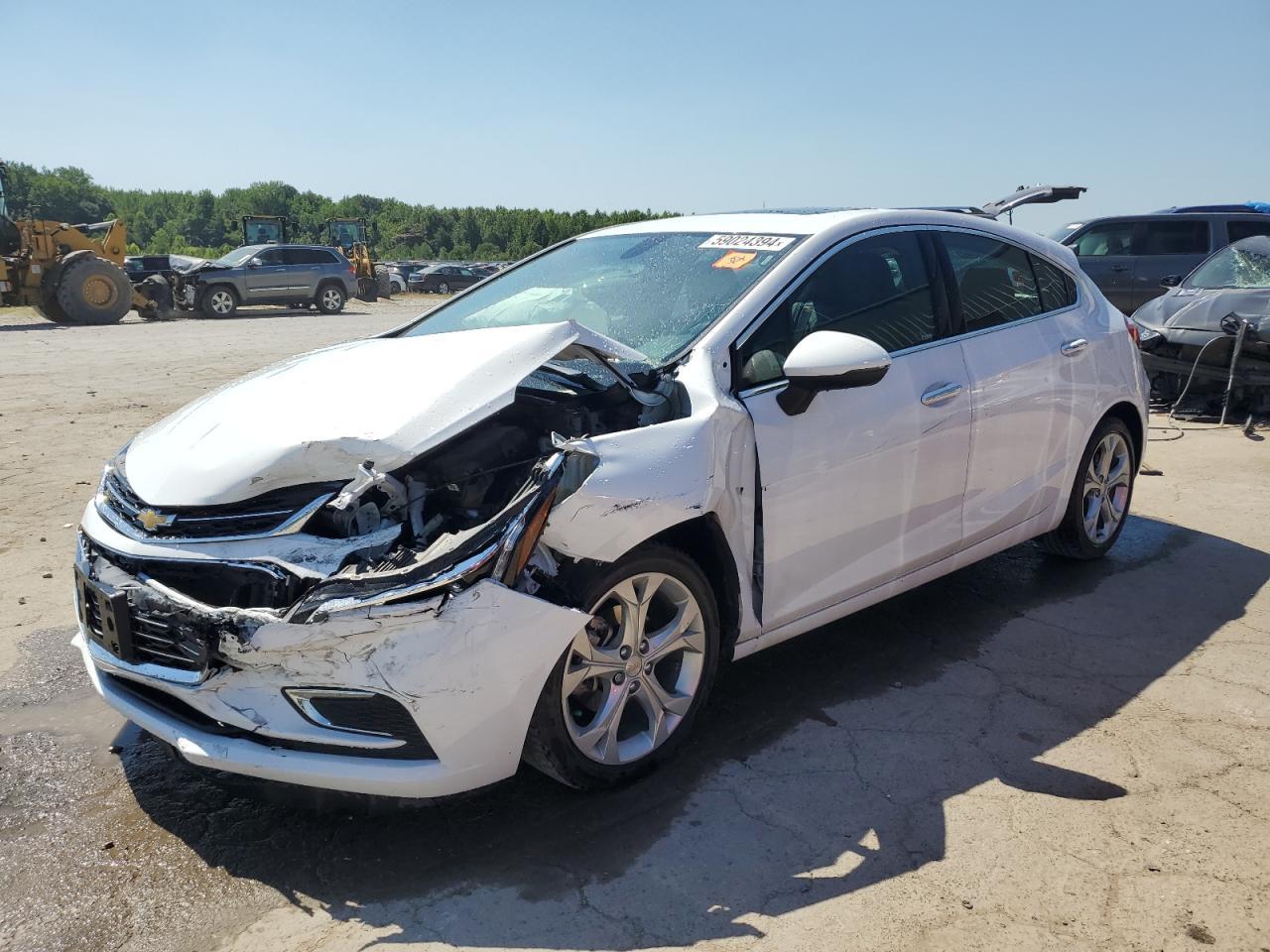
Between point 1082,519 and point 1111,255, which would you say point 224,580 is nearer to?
point 1082,519

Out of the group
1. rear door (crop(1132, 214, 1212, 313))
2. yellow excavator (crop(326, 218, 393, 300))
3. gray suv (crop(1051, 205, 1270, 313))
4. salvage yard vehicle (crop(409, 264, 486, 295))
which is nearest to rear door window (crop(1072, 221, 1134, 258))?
gray suv (crop(1051, 205, 1270, 313))

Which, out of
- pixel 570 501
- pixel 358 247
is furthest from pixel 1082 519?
pixel 358 247

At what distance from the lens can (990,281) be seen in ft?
14.3

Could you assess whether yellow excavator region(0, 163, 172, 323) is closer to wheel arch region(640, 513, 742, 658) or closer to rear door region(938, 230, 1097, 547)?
rear door region(938, 230, 1097, 547)

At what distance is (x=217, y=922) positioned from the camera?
8.27 feet

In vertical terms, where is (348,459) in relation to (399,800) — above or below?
above

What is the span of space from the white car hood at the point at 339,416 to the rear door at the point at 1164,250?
11732mm

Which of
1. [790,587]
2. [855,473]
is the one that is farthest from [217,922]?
[855,473]

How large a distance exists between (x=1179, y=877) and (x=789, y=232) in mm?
2432

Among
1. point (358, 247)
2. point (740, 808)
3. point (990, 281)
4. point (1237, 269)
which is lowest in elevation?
point (740, 808)

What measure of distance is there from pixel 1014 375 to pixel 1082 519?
3.71 feet

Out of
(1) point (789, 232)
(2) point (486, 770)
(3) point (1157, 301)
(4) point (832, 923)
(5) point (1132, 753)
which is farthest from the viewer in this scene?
(3) point (1157, 301)

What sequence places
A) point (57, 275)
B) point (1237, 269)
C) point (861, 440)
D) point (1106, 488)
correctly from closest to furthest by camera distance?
Result: point (861, 440), point (1106, 488), point (1237, 269), point (57, 275)

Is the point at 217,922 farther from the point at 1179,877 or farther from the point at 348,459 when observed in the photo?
the point at 1179,877
